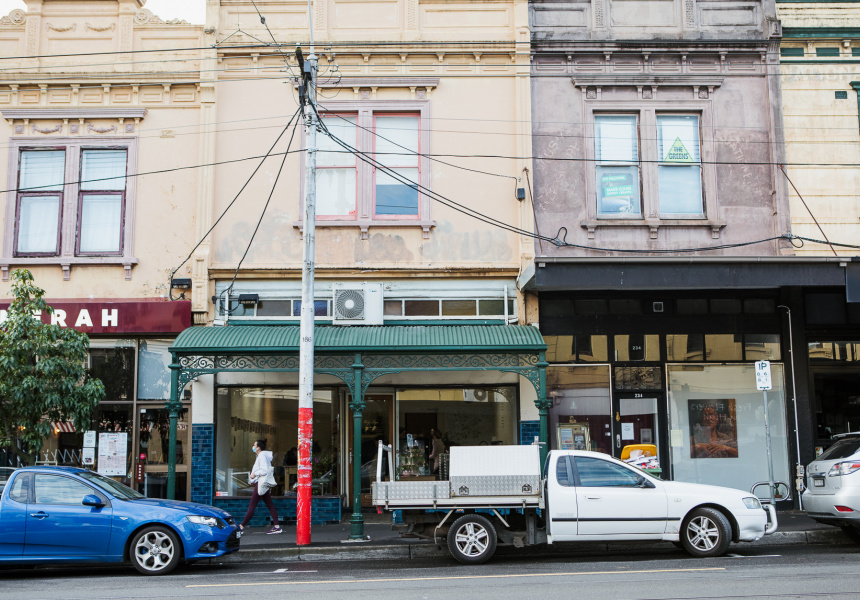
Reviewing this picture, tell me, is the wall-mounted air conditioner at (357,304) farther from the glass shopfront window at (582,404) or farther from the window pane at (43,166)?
the window pane at (43,166)

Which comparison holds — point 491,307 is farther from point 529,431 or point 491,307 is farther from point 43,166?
point 43,166

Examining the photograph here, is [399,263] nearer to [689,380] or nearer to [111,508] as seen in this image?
[689,380]

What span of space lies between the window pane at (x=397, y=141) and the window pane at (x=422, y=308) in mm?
2725

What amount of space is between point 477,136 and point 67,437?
9622mm

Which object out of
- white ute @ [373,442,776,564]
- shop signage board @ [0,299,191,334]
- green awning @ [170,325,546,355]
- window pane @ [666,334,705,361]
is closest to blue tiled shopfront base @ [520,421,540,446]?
green awning @ [170,325,546,355]

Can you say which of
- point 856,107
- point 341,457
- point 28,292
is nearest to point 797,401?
point 856,107

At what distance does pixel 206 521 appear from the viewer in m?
11.0

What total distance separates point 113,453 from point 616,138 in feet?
37.2

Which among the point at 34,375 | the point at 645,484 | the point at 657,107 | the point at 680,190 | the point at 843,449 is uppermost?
the point at 657,107

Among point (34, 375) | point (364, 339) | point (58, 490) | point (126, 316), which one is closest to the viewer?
point (58, 490)

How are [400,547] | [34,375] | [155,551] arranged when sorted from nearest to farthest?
[155,551] → [400,547] → [34,375]

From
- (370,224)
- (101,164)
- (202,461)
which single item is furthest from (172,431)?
(101,164)

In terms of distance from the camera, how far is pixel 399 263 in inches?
631

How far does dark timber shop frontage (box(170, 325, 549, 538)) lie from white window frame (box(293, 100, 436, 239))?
2109mm
